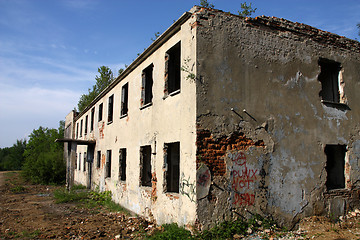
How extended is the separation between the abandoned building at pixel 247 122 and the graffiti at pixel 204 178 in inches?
0.8

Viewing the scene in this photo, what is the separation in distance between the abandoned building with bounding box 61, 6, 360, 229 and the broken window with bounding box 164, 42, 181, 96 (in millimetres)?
30

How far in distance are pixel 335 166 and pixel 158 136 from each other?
5.62 meters

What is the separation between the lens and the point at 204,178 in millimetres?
6074

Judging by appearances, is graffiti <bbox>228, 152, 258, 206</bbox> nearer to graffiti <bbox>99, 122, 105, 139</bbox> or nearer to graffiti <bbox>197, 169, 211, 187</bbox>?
A: graffiti <bbox>197, 169, 211, 187</bbox>

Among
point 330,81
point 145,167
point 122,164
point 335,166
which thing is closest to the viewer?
point 335,166

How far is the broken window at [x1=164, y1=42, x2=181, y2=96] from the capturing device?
8000 mm

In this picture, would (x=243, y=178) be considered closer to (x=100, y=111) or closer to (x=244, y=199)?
(x=244, y=199)

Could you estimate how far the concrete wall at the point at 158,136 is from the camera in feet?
21.2

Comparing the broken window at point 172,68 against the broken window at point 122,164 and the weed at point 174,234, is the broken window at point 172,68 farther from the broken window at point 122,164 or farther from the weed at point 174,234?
the broken window at point 122,164

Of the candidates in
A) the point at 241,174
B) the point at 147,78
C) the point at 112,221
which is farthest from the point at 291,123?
the point at 112,221

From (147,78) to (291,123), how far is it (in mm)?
5230

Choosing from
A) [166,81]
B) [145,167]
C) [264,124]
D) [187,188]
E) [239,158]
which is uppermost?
[166,81]

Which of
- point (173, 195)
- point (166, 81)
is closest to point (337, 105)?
point (166, 81)

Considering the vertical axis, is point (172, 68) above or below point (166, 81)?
above
